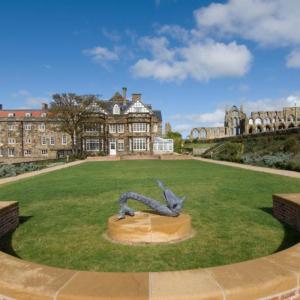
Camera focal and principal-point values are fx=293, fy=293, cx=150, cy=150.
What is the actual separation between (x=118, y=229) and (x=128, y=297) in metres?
3.07

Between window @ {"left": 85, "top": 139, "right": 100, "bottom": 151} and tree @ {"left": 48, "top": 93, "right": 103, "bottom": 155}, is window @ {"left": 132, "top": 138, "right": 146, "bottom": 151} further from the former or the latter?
tree @ {"left": 48, "top": 93, "right": 103, "bottom": 155}

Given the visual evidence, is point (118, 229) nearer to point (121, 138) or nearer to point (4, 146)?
point (121, 138)

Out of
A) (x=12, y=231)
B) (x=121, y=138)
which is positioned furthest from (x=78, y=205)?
(x=121, y=138)

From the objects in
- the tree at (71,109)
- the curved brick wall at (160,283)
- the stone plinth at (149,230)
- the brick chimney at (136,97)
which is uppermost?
the brick chimney at (136,97)

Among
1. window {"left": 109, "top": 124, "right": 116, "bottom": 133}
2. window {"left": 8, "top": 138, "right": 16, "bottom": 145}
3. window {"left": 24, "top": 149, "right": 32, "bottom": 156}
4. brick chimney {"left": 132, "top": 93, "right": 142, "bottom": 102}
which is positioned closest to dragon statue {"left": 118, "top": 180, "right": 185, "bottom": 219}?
window {"left": 109, "top": 124, "right": 116, "bottom": 133}

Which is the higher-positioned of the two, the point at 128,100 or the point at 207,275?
the point at 128,100

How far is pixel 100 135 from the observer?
5472 centimetres

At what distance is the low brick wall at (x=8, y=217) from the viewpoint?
6598 mm

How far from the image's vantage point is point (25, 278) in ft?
10.8

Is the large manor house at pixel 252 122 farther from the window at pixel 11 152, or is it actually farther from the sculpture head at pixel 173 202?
the sculpture head at pixel 173 202

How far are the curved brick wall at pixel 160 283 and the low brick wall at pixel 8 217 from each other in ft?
11.2

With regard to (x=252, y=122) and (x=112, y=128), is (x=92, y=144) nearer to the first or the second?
(x=112, y=128)

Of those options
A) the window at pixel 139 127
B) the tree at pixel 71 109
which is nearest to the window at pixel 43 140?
the tree at pixel 71 109

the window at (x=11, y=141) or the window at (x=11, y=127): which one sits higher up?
the window at (x=11, y=127)
